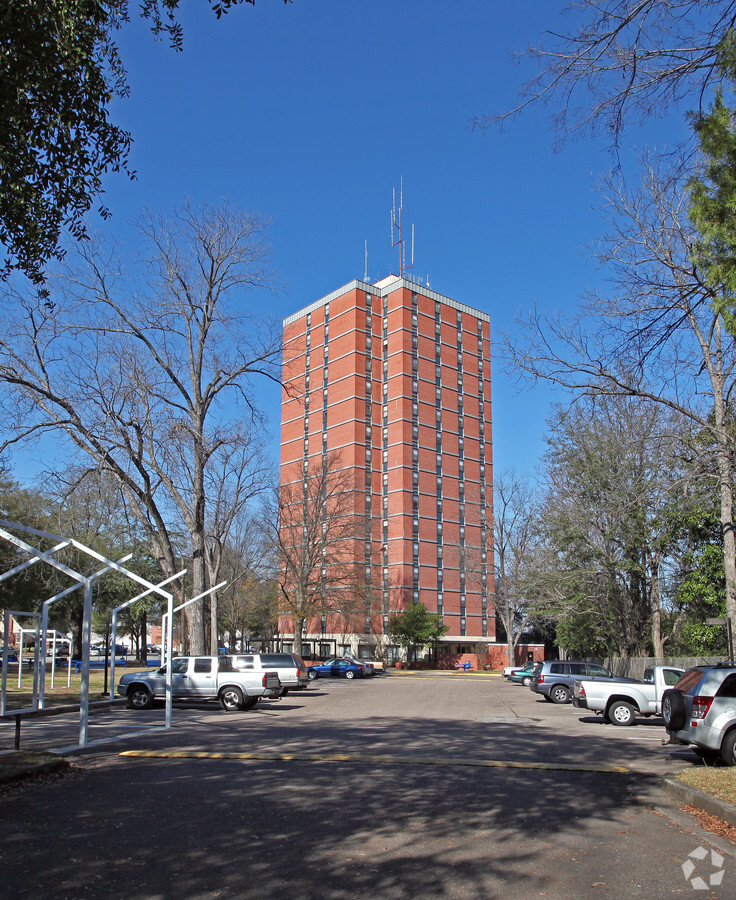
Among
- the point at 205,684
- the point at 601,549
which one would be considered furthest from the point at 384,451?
the point at 205,684

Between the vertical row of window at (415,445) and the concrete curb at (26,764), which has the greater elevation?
the vertical row of window at (415,445)

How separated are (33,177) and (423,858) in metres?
9.60

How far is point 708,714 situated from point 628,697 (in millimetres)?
10269

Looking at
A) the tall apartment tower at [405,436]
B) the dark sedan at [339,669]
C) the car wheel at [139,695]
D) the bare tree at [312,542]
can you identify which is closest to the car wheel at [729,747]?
the car wheel at [139,695]

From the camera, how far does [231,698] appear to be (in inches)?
958

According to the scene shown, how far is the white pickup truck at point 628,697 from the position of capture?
72.5 ft

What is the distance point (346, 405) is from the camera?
91938mm

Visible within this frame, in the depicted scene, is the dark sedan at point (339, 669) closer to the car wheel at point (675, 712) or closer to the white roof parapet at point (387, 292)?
the car wheel at point (675, 712)

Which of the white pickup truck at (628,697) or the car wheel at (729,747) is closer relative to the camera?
the car wheel at (729,747)

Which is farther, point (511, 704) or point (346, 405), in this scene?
point (346, 405)

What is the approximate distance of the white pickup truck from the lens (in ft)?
72.5

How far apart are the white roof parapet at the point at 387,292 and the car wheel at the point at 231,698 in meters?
74.4

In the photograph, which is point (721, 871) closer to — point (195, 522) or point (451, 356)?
point (195, 522)

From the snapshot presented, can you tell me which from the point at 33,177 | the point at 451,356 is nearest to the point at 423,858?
the point at 33,177
